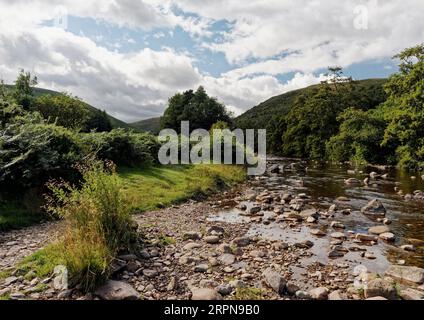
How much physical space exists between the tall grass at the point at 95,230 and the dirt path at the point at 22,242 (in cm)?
59

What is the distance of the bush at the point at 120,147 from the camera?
20.5 m

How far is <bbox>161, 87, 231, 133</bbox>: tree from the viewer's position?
67812mm

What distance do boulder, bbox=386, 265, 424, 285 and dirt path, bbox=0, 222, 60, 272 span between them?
847cm

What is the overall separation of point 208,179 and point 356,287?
16346mm

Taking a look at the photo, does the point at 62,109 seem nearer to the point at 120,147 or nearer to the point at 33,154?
the point at 120,147

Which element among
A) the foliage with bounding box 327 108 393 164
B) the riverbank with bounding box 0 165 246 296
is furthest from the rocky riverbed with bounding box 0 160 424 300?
the foliage with bounding box 327 108 393 164

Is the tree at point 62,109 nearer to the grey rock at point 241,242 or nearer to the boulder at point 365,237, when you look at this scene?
the grey rock at point 241,242

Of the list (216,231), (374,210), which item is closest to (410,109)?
(374,210)

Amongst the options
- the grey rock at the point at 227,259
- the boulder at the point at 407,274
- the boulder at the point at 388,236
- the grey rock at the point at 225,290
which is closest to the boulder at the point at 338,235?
the boulder at the point at 388,236

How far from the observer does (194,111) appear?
222ft

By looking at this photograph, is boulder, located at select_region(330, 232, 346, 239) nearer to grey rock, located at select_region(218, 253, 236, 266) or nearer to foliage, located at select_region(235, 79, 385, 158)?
grey rock, located at select_region(218, 253, 236, 266)

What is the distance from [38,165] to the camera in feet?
43.3

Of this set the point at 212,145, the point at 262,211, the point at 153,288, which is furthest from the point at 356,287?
the point at 212,145
